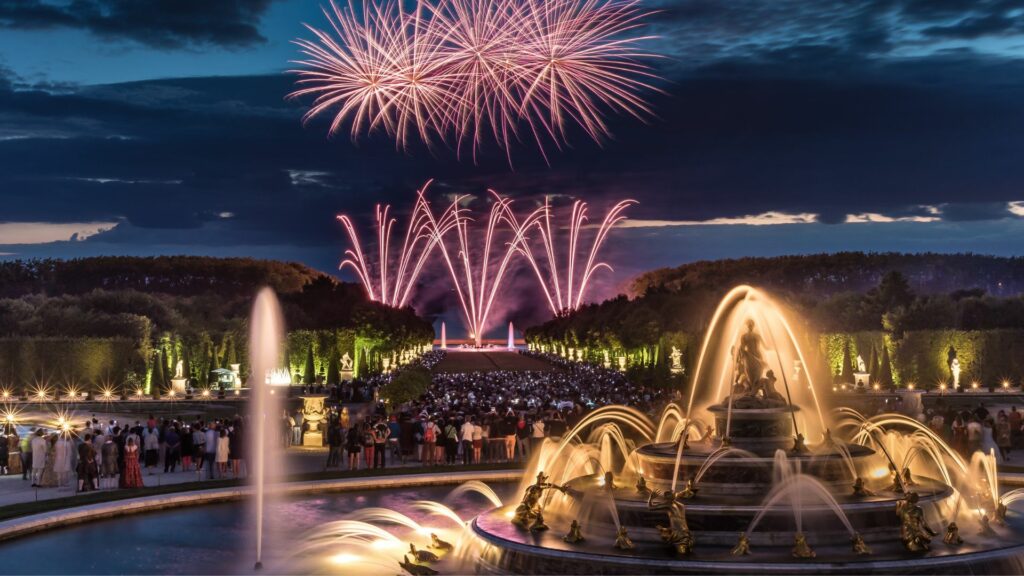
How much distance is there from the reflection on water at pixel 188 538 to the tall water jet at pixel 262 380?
1.35 feet

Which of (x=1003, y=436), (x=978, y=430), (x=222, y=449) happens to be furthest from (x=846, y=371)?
(x=222, y=449)

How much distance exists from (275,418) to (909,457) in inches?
887

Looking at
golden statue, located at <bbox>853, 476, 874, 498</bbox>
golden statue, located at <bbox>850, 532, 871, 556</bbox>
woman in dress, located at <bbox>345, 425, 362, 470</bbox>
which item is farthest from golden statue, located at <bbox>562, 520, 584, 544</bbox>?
woman in dress, located at <bbox>345, 425, 362, 470</bbox>

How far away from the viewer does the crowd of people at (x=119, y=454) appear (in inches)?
991

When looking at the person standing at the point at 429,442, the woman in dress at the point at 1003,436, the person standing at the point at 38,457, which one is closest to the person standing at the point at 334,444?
the person standing at the point at 429,442

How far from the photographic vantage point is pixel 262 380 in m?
22.7

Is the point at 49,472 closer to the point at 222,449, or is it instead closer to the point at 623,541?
the point at 222,449

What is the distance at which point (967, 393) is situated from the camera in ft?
193

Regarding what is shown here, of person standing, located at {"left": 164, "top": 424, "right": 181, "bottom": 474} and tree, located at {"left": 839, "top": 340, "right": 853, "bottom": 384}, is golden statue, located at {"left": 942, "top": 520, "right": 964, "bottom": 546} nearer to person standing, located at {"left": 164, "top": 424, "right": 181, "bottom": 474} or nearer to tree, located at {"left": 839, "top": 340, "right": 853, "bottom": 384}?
person standing, located at {"left": 164, "top": 424, "right": 181, "bottom": 474}

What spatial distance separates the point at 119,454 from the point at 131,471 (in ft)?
6.19

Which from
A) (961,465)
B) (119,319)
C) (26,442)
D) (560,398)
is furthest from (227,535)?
→ (119,319)

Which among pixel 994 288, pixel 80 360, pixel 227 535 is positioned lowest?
pixel 227 535

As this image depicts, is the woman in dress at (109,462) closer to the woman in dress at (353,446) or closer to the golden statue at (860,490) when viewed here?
the woman in dress at (353,446)

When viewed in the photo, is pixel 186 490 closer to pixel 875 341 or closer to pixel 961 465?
pixel 961 465
